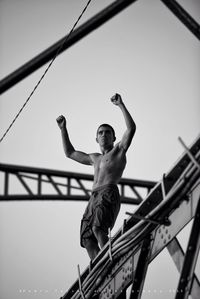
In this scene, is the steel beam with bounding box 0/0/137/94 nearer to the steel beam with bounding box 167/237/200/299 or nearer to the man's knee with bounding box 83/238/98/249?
the steel beam with bounding box 167/237/200/299

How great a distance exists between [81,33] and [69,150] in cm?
356

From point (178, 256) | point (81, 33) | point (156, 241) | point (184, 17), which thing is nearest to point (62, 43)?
point (81, 33)

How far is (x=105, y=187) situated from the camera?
9188 mm

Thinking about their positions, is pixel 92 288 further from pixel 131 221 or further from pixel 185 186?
pixel 185 186

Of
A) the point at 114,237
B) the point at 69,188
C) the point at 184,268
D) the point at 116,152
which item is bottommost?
the point at 184,268

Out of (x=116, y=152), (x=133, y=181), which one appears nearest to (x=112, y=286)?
(x=116, y=152)

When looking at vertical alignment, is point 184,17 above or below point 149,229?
above

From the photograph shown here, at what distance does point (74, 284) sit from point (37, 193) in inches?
536

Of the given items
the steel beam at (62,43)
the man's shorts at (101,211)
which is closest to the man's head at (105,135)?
the man's shorts at (101,211)

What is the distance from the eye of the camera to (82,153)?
9.91 metres

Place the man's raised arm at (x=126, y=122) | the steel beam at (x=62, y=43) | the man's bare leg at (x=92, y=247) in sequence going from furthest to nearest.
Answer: the man's bare leg at (x=92, y=247), the man's raised arm at (x=126, y=122), the steel beam at (x=62, y=43)

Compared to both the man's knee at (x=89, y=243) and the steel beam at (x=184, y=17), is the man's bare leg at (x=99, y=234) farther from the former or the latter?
the steel beam at (x=184, y=17)

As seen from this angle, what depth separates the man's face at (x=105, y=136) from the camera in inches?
372

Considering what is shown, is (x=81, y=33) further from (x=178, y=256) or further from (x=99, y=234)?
(x=99, y=234)
